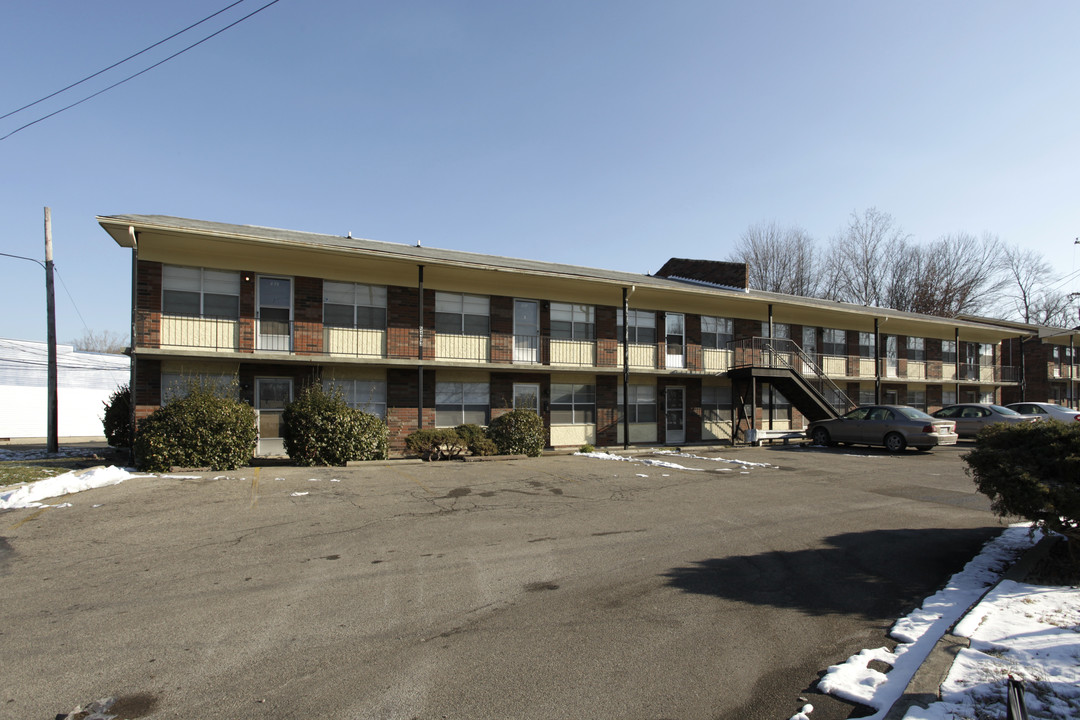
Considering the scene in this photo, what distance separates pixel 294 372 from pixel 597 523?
1131 cm

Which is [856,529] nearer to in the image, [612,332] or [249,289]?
[612,332]

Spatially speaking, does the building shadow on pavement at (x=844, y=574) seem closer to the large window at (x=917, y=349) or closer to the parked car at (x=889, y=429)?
the parked car at (x=889, y=429)

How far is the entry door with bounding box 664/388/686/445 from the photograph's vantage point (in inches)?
875

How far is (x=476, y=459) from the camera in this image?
1512 centimetres

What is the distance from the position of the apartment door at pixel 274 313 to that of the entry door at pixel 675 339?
1294 centimetres

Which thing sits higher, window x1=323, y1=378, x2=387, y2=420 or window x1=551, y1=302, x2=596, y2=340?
window x1=551, y1=302, x2=596, y2=340

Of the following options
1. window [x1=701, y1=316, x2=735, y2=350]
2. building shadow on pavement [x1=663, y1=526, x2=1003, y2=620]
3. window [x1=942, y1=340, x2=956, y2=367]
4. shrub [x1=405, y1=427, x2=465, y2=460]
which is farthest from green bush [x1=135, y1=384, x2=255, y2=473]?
window [x1=942, y1=340, x2=956, y2=367]

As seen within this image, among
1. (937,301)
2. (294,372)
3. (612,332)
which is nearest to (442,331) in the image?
(294,372)

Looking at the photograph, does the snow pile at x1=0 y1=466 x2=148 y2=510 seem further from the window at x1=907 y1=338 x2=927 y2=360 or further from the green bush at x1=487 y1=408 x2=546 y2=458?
the window at x1=907 y1=338 x2=927 y2=360

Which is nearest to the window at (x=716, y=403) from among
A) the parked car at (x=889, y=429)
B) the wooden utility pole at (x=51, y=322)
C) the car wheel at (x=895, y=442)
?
the parked car at (x=889, y=429)

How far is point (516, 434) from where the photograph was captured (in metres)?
16.2

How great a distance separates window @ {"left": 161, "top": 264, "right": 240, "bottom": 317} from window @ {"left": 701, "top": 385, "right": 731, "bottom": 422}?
16.4 m

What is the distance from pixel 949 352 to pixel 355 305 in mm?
30717

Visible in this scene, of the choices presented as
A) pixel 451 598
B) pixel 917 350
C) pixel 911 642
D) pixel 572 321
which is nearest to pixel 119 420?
pixel 572 321
